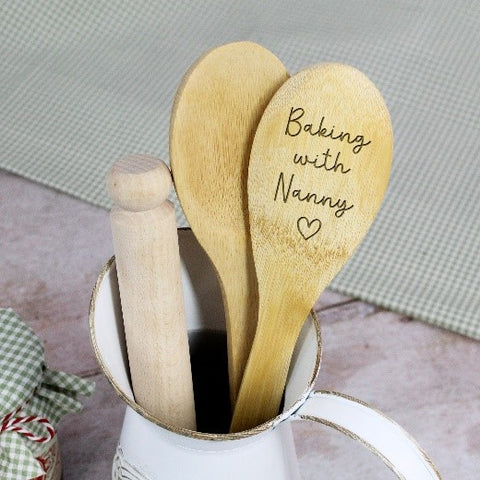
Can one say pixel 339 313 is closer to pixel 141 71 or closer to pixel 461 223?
pixel 461 223

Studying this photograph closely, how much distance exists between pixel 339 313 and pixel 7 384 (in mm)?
246

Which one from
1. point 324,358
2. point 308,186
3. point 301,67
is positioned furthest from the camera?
point 301,67

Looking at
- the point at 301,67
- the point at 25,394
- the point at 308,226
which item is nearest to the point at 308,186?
the point at 308,226

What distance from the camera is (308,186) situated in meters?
0.30

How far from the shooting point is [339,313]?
563mm

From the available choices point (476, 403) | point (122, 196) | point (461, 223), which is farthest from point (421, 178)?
point (122, 196)

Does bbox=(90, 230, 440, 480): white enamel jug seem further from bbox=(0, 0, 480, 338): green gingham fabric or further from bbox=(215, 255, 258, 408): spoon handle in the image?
bbox=(0, 0, 480, 338): green gingham fabric

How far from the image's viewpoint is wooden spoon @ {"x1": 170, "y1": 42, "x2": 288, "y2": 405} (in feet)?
0.97

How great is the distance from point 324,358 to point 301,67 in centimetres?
29

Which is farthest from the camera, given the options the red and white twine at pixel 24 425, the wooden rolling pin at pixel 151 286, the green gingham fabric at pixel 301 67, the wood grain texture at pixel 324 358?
the green gingham fabric at pixel 301 67

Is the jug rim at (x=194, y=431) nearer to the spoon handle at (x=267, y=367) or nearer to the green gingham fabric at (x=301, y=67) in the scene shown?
the spoon handle at (x=267, y=367)

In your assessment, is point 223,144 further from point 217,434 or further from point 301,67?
point 301,67

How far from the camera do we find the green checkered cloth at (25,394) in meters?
0.39

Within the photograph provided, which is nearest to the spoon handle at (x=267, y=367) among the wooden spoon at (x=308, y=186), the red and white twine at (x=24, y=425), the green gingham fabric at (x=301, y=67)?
the wooden spoon at (x=308, y=186)
